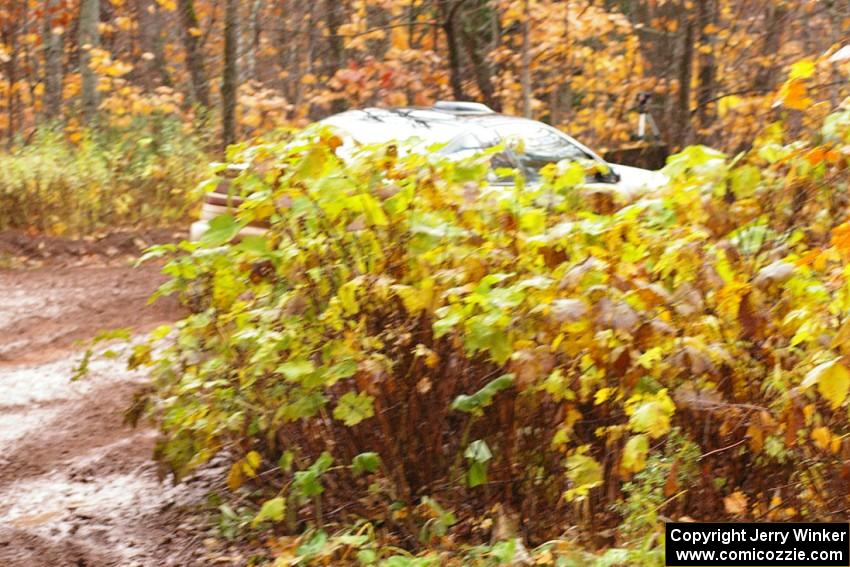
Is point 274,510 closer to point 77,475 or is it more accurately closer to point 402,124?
point 77,475

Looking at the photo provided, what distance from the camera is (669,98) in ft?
67.0

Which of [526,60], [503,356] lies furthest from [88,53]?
[503,356]

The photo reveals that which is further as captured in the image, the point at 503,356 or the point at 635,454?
the point at 503,356

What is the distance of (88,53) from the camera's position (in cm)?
1822

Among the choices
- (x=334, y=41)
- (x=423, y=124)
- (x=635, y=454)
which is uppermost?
(x=334, y=41)

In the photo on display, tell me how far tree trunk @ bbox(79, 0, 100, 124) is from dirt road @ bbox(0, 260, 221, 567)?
334 inches

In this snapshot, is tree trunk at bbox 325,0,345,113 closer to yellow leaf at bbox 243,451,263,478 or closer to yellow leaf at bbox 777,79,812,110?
yellow leaf at bbox 243,451,263,478

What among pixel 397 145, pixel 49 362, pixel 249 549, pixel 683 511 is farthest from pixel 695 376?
pixel 49 362

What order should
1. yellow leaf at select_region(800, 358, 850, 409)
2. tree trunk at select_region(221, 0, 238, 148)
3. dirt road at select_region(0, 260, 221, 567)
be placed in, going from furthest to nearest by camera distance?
tree trunk at select_region(221, 0, 238, 148), dirt road at select_region(0, 260, 221, 567), yellow leaf at select_region(800, 358, 850, 409)

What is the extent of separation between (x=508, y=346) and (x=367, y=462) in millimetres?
1035

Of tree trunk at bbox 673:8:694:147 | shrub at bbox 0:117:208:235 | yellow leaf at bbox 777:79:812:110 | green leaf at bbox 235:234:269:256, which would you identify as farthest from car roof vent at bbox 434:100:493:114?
yellow leaf at bbox 777:79:812:110

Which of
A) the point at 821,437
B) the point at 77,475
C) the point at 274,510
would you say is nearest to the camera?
the point at 821,437

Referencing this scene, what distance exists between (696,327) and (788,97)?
3.50 feet
